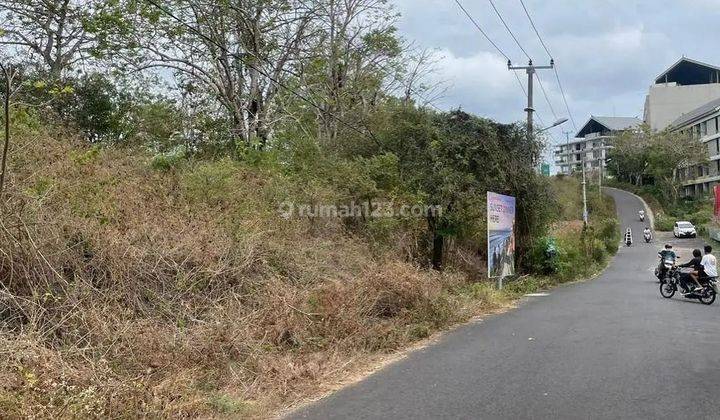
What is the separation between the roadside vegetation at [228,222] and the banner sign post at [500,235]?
60cm

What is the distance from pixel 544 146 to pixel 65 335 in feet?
60.7

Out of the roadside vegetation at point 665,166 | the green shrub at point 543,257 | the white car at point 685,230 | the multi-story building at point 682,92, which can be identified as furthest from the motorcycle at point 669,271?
the multi-story building at point 682,92

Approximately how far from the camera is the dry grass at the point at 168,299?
18.8ft

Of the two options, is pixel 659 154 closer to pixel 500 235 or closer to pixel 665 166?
Result: pixel 665 166

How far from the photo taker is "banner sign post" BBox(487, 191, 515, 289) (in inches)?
698

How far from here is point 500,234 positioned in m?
18.9

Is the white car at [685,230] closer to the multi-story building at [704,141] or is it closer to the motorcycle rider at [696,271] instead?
the multi-story building at [704,141]

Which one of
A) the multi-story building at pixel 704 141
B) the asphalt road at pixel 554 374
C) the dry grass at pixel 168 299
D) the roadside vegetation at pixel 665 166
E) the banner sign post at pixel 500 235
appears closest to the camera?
the dry grass at pixel 168 299

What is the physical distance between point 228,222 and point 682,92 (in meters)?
92.9

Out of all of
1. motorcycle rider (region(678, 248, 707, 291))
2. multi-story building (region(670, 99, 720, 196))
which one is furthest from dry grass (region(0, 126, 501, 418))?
multi-story building (region(670, 99, 720, 196))

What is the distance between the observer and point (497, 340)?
9.94 meters

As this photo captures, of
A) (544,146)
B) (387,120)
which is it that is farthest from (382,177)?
(544,146)

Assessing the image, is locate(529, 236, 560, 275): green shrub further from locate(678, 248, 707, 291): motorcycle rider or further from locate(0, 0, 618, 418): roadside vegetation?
locate(678, 248, 707, 291): motorcycle rider

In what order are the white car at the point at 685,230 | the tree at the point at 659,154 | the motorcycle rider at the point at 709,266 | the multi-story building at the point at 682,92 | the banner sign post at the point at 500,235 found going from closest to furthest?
1. the motorcycle rider at the point at 709,266
2. the banner sign post at the point at 500,235
3. the white car at the point at 685,230
4. the tree at the point at 659,154
5. the multi-story building at the point at 682,92
